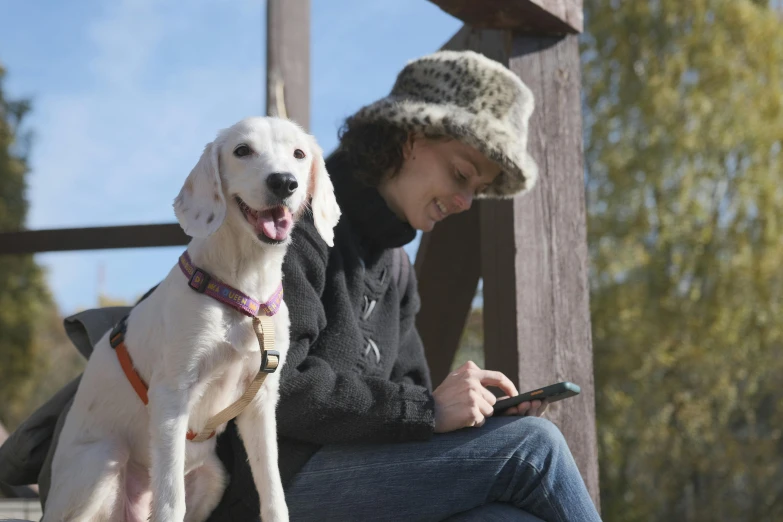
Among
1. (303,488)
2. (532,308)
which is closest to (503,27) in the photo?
(532,308)

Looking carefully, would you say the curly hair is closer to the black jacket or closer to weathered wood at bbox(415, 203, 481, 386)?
the black jacket

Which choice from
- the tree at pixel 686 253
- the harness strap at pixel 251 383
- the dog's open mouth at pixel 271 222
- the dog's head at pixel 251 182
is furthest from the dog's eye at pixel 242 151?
the tree at pixel 686 253

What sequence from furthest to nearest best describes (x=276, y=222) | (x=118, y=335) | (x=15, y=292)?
(x=15, y=292), (x=118, y=335), (x=276, y=222)

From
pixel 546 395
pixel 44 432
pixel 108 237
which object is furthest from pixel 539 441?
pixel 108 237

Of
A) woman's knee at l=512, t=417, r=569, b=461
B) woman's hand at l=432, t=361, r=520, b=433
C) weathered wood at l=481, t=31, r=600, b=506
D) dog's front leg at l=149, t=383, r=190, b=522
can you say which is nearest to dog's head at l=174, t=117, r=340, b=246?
dog's front leg at l=149, t=383, r=190, b=522

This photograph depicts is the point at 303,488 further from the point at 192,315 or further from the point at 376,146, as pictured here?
the point at 376,146

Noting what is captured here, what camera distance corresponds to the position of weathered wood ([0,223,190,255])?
144 inches

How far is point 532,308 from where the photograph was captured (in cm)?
295

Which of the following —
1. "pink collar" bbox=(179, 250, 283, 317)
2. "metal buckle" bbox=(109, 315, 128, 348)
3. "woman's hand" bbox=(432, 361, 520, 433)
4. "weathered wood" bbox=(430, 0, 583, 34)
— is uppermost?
"weathered wood" bbox=(430, 0, 583, 34)

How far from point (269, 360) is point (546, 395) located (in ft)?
2.46

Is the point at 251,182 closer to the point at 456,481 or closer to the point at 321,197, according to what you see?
the point at 321,197

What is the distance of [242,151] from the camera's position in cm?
201

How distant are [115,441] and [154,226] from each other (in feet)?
5.60

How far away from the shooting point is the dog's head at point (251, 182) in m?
1.93
